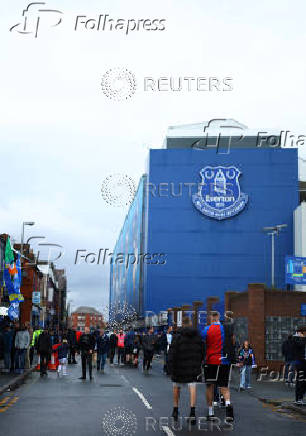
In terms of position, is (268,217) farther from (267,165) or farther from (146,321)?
(146,321)

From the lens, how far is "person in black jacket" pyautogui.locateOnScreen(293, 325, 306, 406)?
47.4 feet

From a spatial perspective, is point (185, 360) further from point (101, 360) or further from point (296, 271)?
point (296, 271)

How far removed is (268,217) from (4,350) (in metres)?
62.9

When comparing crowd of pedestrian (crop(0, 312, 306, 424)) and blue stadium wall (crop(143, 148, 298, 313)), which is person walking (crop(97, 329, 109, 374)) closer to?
crowd of pedestrian (crop(0, 312, 306, 424))

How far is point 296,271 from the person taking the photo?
36688 mm

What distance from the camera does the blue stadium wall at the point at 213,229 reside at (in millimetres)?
81250

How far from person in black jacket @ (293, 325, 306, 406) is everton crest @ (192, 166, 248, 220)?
67.8 m

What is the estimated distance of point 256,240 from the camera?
82812mm

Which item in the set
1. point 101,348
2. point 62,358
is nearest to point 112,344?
point 101,348

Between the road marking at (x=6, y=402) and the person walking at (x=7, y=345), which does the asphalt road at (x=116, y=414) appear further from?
the person walking at (x=7, y=345)

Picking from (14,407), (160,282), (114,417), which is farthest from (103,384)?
(160,282)

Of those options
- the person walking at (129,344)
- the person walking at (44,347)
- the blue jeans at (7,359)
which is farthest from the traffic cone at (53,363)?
the person walking at (129,344)

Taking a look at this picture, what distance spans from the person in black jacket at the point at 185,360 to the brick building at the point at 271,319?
16797mm

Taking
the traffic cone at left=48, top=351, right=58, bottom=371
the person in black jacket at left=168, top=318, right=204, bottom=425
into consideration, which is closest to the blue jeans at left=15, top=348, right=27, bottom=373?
the traffic cone at left=48, top=351, right=58, bottom=371
